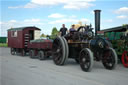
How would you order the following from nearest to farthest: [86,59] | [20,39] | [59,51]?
1. [86,59]
2. [59,51]
3. [20,39]

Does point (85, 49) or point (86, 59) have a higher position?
point (85, 49)

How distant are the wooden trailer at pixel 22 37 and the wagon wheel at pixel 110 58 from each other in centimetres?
846

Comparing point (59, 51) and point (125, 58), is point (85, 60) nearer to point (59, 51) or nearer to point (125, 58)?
point (59, 51)

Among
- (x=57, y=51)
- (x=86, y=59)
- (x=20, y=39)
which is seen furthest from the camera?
(x=20, y=39)

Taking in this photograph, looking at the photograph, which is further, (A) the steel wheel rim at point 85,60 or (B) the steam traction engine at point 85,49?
(B) the steam traction engine at point 85,49

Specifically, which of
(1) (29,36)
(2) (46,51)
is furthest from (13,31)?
(2) (46,51)

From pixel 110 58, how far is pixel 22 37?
9123mm

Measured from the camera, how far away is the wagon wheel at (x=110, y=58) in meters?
7.63

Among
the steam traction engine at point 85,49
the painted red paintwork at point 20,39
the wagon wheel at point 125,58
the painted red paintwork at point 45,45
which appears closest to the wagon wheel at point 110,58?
the steam traction engine at point 85,49

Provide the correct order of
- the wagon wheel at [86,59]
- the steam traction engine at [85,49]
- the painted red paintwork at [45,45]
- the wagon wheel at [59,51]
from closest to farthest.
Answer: the wagon wheel at [86,59]
the steam traction engine at [85,49]
the wagon wheel at [59,51]
the painted red paintwork at [45,45]

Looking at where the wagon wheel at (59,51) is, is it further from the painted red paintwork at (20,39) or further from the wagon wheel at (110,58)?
the painted red paintwork at (20,39)

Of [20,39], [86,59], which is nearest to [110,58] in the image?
[86,59]

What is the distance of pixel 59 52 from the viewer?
363 inches

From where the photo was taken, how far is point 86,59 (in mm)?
7457
